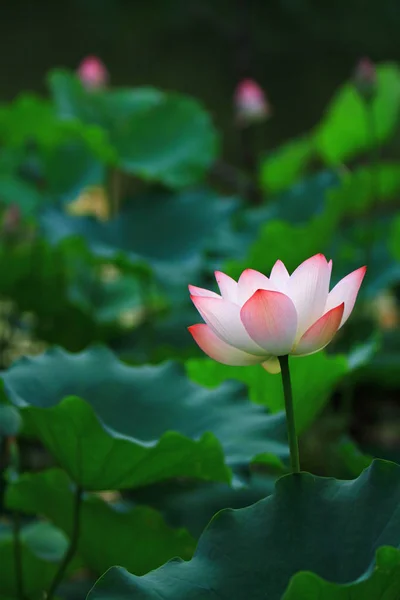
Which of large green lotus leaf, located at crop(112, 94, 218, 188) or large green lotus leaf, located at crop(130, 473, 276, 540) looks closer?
large green lotus leaf, located at crop(130, 473, 276, 540)

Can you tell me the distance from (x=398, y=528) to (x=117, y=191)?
6.81 ft

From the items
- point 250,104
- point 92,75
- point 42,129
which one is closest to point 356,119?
point 250,104

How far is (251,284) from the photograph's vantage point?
611mm

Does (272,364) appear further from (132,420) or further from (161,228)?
(161,228)

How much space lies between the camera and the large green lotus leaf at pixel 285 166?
8.30 ft

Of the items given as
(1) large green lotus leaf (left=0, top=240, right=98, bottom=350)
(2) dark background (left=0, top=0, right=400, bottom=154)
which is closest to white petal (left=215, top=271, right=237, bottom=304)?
(1) large green lotus leaf (left=0, top=240, right=98, bottom=350)

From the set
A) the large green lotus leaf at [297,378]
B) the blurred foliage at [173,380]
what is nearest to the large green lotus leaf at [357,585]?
the blurred foliage at [173,380]

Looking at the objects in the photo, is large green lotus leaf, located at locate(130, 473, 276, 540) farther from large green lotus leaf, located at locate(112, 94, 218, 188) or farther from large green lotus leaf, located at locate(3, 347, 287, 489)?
large green lotus leaf, located at locate(112, 94, 218, 188)

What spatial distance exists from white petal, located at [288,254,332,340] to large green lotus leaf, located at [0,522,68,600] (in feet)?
2.00

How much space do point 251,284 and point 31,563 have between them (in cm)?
65

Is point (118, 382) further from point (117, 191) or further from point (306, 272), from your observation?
point (117, 191)

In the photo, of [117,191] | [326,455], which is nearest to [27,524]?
[326,455]

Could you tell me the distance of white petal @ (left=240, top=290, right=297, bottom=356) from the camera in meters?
0.56

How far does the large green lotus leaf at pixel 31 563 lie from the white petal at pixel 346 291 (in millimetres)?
619
